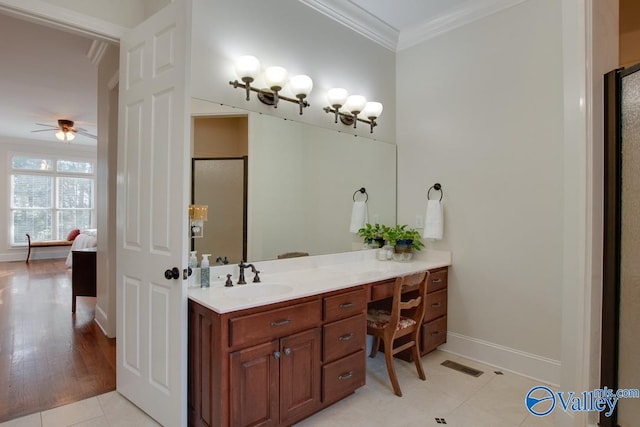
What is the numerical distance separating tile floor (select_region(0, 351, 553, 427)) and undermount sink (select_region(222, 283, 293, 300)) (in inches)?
30.8

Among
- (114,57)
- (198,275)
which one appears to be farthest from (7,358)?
(114,57)

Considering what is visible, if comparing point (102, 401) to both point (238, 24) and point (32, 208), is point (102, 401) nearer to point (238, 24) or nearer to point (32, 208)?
point (238, 24)

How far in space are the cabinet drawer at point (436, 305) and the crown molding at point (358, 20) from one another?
8.23 feet

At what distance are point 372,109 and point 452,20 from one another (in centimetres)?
106

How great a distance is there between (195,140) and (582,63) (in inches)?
87.3

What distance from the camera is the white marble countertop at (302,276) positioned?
1.74m

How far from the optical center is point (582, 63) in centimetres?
164

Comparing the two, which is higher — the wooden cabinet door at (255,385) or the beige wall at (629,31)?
the beige wall at (629,31)

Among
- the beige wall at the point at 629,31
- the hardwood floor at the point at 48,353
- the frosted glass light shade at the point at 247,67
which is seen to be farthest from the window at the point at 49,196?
the beige wall at the point at 629,31

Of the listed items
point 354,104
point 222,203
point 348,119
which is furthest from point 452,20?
point 222,203

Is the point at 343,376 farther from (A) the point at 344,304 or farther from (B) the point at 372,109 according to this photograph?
(B) the point at 372,109

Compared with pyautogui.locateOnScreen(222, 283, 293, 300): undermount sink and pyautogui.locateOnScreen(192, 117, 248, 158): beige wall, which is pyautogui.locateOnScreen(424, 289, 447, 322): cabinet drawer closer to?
pyautogui.locateOnScreen(222, 283, 293, 300): undermount sink

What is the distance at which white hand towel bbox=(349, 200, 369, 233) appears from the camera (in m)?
3.12

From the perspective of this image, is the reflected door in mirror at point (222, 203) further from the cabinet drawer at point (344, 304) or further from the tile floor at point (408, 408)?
the tile floor at point (408, 408)
